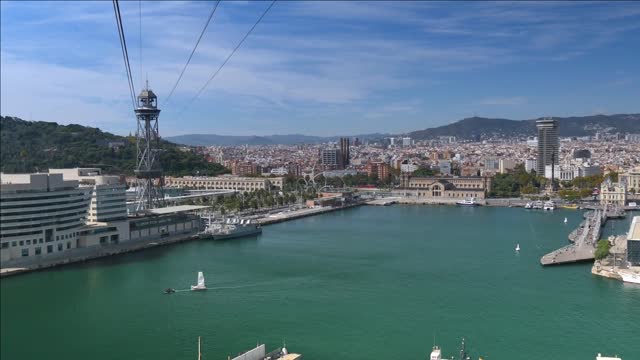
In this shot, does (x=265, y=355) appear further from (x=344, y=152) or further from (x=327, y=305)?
(x=344, y=152)

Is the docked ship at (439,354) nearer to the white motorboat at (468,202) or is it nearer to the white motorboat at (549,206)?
the white motorboat at (549,206)

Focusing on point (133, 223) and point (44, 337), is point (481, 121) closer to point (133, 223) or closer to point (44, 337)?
point (133, 223)

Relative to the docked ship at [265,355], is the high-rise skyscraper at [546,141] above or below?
above

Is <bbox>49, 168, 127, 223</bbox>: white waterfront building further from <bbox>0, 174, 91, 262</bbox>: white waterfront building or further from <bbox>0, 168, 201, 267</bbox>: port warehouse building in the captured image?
<bbox>0, 174, 91, 262</bbox>: white waterfront building

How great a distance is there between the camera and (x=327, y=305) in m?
4.76

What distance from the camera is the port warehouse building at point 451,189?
619 inches

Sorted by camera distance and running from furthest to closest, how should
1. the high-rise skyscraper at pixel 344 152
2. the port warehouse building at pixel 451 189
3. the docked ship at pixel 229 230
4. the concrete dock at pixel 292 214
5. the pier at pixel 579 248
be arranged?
the high-rise skyscraper at pixel 344 152 → the port warehouse building at pixel 451 189 → the concrete dock at pixel 292 214 → the docked ship at pixel 229 230 → the pier at pixel 579 248

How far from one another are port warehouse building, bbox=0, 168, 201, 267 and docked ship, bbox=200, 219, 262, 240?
0.29 m

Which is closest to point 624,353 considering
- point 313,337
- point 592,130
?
point 313,337

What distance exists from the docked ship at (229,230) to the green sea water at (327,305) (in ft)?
2.35

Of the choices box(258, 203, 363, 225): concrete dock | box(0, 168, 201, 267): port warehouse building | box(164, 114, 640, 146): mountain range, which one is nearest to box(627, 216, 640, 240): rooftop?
box(0, 168, 201, 267): port warehouse building

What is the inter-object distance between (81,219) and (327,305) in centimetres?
333

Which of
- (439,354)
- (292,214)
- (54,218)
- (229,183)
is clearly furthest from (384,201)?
(439,354)

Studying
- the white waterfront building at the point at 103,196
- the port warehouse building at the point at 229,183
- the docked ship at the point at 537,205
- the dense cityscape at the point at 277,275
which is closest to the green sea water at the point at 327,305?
the dense cityscape at the point at 277,275
